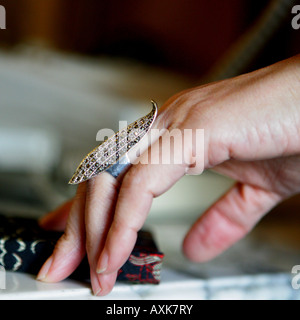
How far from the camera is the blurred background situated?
43.2 inches

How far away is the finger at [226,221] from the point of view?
25.4 inches

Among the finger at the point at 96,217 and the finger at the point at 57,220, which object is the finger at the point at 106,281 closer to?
the finger at the point at 96,217

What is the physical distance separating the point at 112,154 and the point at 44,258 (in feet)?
0.55

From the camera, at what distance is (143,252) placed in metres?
0.51

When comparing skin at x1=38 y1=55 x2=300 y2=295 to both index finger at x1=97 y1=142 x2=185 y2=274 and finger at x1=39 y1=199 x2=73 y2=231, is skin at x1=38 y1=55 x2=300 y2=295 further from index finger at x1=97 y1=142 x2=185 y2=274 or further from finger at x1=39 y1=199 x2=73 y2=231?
finger at x1=39 y1=199 x2=73 y2=231

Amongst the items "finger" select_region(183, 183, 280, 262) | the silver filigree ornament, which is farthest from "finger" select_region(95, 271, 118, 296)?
"finger" select_region(183, 183, 280, 262)

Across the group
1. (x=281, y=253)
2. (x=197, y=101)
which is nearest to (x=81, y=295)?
(x=197, y=101)

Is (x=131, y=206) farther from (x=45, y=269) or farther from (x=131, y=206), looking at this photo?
(x=45, y=269)

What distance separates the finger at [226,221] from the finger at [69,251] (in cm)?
25

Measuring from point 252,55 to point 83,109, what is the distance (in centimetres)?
70

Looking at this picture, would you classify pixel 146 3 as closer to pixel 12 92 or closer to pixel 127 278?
pixel 12 92

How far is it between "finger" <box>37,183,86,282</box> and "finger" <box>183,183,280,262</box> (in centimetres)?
25

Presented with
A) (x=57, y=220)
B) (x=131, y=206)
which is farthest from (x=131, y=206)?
(x=57, y=220)

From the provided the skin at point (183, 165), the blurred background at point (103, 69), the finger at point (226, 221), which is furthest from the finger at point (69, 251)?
the blurred background at point (103, 69)
